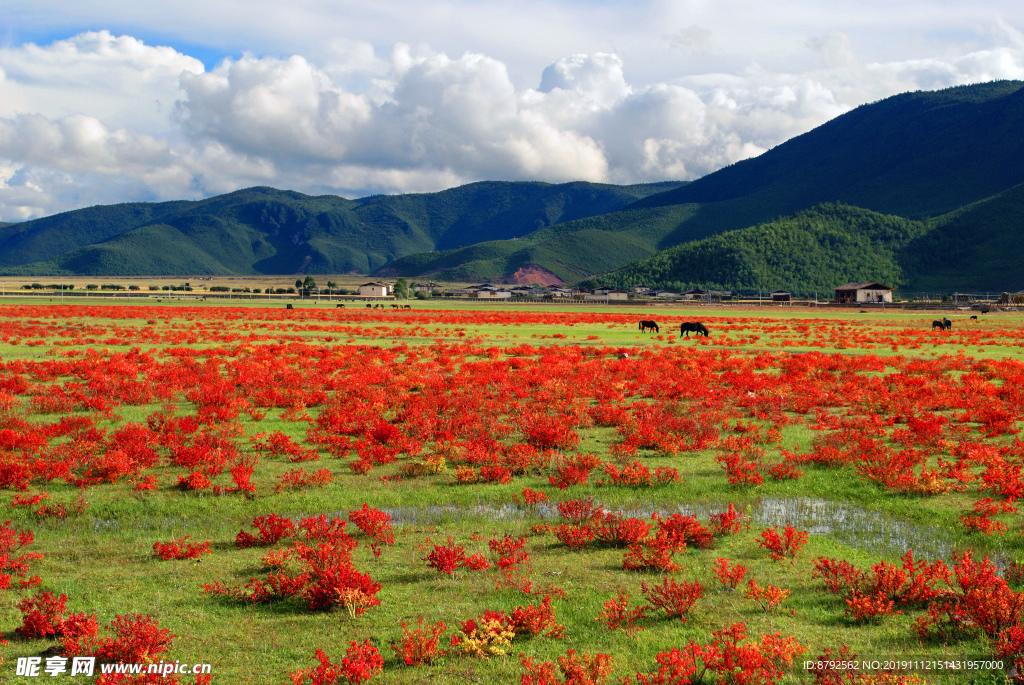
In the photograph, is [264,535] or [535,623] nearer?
[535,623]

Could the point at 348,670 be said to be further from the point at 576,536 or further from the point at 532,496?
the point at 532,496

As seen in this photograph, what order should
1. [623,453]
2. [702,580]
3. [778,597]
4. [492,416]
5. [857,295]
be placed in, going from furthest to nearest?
[857,295]
[492,416]
[623,453]
[702,580]
[778,597]

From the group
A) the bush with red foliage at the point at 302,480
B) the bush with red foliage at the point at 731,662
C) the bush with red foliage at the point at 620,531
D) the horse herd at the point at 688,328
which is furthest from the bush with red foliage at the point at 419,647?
the horse herd at the point at 688,328

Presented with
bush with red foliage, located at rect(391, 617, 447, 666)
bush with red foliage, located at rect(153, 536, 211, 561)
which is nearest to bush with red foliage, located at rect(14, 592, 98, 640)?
bush with red foliage, located at rect(153, 536, 211, 561)

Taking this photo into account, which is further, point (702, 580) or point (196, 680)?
point (702, 580)

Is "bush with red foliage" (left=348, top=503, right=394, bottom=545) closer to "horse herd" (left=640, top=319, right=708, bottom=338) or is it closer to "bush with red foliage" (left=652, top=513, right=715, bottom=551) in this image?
"bush with red foliage" (left=652, top=513, right=715, bottom=551)

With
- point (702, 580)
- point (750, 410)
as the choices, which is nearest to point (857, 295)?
point (750, 410)

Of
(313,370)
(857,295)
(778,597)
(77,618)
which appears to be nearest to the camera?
(77,618)

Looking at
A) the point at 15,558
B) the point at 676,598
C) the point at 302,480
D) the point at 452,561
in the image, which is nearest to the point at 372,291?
the point at 302,480

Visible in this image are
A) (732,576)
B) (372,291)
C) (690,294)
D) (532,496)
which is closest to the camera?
(732,576)

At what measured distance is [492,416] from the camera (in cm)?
1755

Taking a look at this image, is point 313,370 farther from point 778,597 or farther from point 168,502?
point 778,597

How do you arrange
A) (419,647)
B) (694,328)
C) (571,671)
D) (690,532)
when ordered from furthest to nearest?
(694,328) < (690,532) < (419,647) < (571,671)

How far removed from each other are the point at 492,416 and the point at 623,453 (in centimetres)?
437
